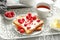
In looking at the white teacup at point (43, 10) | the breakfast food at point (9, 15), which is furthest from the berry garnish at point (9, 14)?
the white teacup at point (43, 10)

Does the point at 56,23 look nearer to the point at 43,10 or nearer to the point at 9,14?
the point at 43,10

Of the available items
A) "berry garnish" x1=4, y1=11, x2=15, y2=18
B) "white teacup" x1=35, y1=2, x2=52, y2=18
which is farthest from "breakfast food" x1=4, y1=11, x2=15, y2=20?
"white teacup" x1=35, y1=2, x2=52, y2=18

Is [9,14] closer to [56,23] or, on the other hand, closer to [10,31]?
[10,31]

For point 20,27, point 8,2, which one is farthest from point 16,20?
point 8,2

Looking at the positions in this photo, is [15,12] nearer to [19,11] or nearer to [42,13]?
[19,11]

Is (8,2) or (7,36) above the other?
(8,2)

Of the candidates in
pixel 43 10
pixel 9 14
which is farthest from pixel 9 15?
pixel 43 10

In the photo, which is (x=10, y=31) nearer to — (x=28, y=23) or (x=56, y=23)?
(x=28, y=23)

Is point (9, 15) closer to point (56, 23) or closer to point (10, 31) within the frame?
point (10, 31)

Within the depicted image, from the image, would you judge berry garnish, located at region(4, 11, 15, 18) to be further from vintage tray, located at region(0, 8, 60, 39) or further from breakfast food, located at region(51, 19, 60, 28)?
breakfast food, located at region(51, 19, 60, 28)
